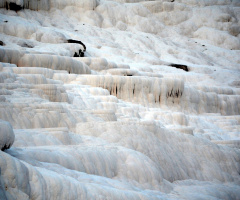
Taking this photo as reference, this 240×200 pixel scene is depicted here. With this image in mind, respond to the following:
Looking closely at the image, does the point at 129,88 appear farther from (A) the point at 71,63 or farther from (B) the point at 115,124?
(B) the point at 115,124

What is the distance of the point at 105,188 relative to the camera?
A: 570 cm

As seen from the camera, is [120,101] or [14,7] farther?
[14,7]

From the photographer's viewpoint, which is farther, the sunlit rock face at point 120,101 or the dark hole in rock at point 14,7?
the dark hole in rock at point 14,7

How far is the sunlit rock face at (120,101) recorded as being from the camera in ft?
22.6

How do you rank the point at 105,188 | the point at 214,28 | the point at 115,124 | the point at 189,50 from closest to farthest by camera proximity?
1. the point at 105,188
2. the point at 115,124
3. the point at 189,50
4. the point at 214,28

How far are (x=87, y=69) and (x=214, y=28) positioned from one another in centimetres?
2403

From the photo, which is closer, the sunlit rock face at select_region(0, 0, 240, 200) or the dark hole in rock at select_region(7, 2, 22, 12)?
the sunlit rock face at select_region(0, 0, 240, 200)

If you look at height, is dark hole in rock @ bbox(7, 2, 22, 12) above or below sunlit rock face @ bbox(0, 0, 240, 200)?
above

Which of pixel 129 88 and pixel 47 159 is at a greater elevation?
pixel 47 159

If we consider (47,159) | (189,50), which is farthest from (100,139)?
(189,50)

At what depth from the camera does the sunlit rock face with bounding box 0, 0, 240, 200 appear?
6876 millimetres

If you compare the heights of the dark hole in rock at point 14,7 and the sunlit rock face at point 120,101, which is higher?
the dark hole in rock at point 14,7

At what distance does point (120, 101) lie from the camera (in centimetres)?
1741

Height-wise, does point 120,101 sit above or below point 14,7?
below
